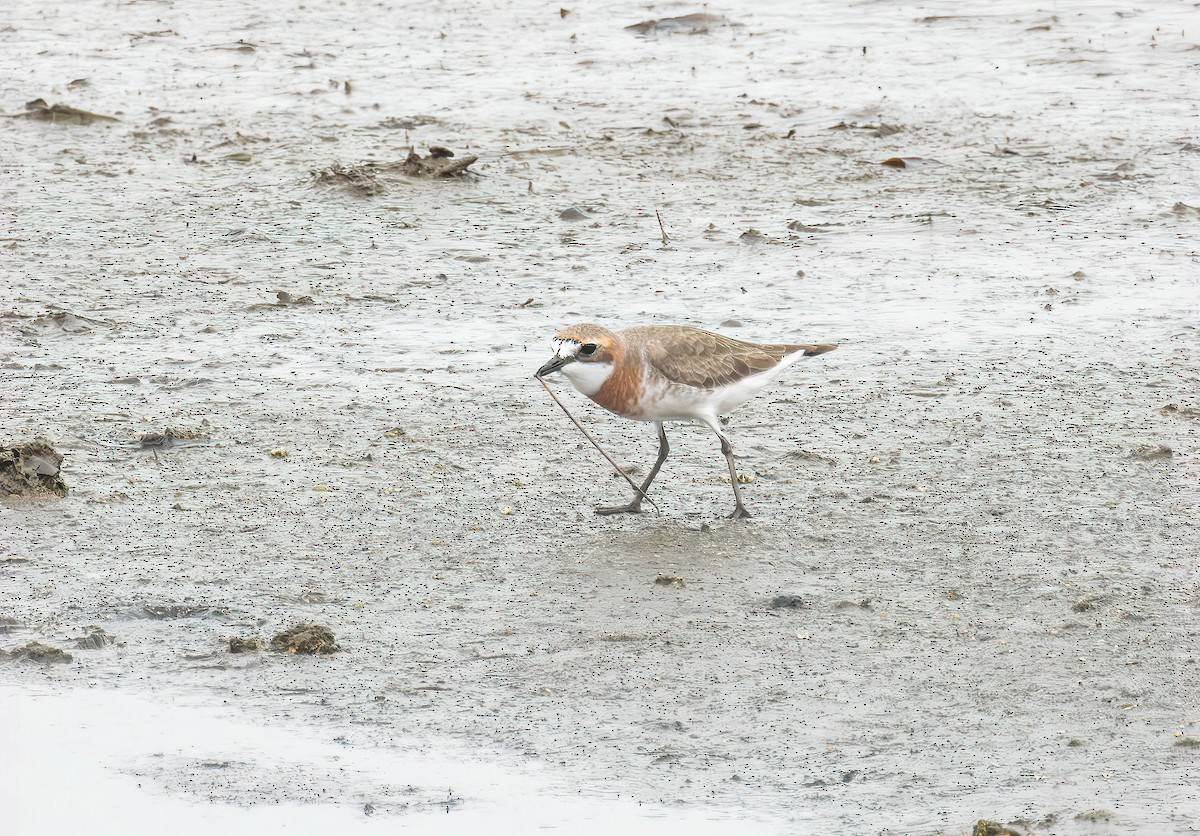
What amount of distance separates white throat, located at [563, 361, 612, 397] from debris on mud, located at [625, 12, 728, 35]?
10025mm

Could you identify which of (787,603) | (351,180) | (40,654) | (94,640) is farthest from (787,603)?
(351,180)

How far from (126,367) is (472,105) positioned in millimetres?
6029

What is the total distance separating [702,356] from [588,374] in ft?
2.16

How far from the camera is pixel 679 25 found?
17016mm

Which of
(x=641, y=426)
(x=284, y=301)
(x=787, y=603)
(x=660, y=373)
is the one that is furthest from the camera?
(x=284, y=301)

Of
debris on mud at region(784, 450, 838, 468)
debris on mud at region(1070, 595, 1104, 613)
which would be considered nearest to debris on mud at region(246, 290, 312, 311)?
debris on mud at region(784, 450, 838, 468)

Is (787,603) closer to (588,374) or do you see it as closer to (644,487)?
(644,487)

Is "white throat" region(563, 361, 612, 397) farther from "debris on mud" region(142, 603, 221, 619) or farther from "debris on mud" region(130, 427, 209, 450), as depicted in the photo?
"debris on mud" region(130, 427, 209, 450)

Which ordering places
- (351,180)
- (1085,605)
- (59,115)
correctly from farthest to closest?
(59,115) → (351,180) → (1085,605)

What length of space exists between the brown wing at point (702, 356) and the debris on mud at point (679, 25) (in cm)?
930

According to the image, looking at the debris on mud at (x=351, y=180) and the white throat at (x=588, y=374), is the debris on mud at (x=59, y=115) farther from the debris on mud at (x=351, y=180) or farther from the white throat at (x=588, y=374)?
the white throat at (x=588, y=374)

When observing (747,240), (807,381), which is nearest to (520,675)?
(807,381)

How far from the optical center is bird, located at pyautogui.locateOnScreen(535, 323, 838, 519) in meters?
7.57

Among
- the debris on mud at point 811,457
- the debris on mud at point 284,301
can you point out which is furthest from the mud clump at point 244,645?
the debris on mud at point 284,301
